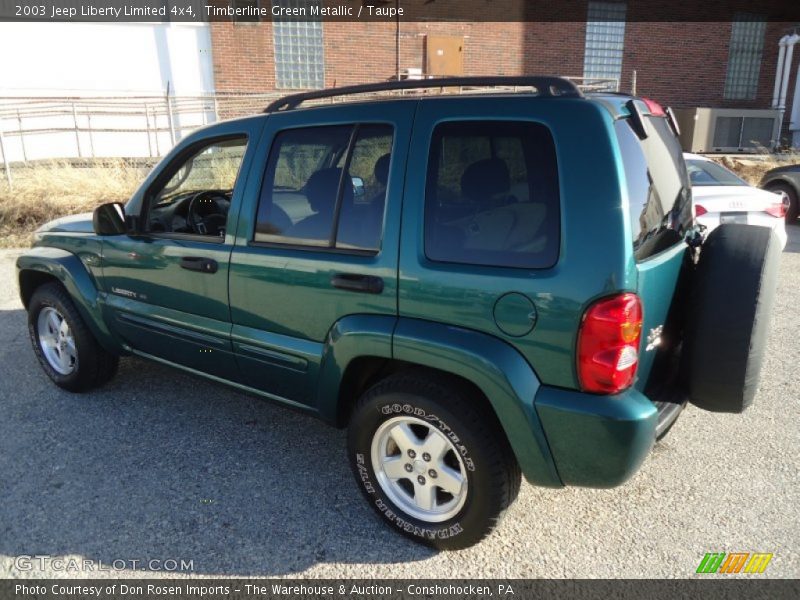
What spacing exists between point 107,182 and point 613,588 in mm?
11077

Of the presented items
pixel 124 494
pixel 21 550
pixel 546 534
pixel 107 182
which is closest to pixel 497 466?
pixel 546 534

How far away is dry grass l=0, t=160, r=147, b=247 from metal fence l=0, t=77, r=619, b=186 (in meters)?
4.60

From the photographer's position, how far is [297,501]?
9.82 ft

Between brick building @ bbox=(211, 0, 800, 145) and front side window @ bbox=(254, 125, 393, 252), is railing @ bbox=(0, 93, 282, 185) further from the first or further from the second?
front side window @ bbox=(254, 125, 393, 252)

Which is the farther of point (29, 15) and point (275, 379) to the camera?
point (29, 15)

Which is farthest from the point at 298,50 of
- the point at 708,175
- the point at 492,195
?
the point at 492,195

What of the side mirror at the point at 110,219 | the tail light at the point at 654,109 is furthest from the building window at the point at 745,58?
the side mirror at the point at 110,219

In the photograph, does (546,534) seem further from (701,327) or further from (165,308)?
(165,308)

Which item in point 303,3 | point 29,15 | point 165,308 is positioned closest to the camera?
point 165,308

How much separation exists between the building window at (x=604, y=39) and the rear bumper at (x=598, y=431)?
20616 millimetres

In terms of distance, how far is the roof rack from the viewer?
2.29 meters

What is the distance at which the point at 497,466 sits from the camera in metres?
2.40

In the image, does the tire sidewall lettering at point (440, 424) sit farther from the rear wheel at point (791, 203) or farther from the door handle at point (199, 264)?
the rear wheel at point (791, 203)

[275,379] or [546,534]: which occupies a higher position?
[275,379]
